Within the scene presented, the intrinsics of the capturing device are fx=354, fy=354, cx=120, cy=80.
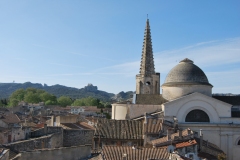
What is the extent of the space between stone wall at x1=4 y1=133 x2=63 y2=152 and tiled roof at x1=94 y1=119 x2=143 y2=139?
276 inches

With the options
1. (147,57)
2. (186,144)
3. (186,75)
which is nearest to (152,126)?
(186,144)

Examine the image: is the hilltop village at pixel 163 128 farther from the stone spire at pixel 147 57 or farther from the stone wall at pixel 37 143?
the stone spire at pixel 147 57

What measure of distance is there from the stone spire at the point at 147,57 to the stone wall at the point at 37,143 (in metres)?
33.3

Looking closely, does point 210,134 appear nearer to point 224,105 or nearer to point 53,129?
point 224,105

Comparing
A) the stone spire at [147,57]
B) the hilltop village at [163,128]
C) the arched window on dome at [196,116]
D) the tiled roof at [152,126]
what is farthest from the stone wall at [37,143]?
the stone spire at [147,57]

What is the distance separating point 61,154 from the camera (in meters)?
20.3

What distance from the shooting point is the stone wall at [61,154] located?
1884cm

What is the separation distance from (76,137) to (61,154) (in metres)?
9.71

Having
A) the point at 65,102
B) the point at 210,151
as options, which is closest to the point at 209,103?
the point at 210,151

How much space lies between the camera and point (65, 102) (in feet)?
522

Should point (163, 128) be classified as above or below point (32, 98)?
below

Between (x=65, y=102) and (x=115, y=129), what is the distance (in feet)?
Answer: 417

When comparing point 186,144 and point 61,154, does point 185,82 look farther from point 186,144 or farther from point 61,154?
point 61,154

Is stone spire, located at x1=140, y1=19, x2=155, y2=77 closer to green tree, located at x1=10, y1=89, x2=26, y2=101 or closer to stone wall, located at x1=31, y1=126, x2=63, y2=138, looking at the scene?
stone wall, located at x1=31, y1=126, x2=63, y2=138
